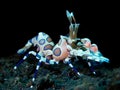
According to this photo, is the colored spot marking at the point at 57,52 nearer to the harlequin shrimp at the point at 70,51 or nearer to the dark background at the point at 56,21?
the harlequin shrimp at the point at 70,51

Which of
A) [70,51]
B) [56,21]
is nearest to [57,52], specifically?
[70,51]

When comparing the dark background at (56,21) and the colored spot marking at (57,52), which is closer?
the colored spot marking at (57,52)

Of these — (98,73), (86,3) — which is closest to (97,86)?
(98,73)

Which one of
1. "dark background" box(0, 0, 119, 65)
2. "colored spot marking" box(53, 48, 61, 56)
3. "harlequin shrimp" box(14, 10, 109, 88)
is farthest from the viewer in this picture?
"dark background" box(0, 0, 119, 65)

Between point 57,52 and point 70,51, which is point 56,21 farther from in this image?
point 70,51

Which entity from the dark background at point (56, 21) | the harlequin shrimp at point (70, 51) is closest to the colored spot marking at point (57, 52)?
the harlequin shrimp at point (70, 51)

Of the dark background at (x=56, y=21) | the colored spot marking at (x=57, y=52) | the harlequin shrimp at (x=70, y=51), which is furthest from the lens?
the dark background at (x=56, y=21)

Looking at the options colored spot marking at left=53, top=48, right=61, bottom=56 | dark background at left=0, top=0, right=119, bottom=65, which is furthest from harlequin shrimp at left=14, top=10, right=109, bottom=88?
dark background at left=0, top=0, right=119, bottom=65

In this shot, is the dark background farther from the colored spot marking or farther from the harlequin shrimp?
the colored spot marking

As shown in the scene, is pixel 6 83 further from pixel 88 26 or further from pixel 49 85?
pixel 88 26
